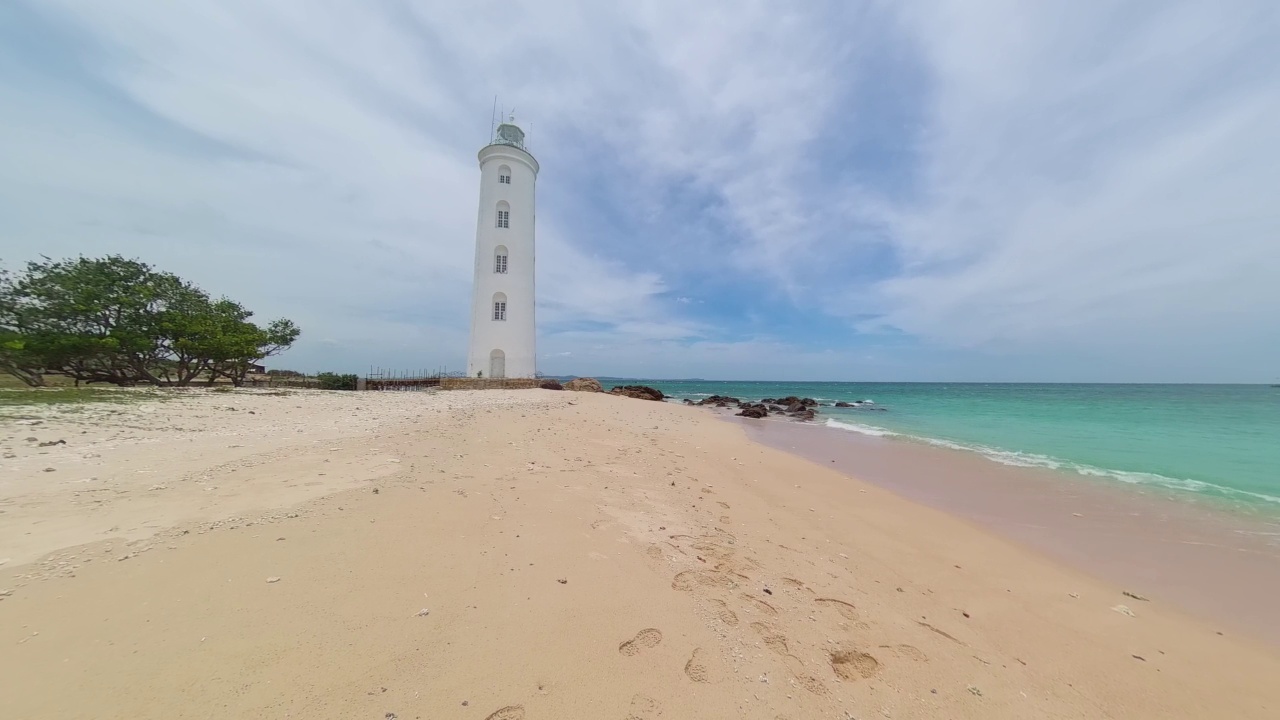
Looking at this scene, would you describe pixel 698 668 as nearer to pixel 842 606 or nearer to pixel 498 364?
pixel 842 606

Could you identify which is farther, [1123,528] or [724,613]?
[1123,528]

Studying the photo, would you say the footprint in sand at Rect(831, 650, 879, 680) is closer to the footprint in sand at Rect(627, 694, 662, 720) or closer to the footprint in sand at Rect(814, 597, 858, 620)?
the footprint in sand at Rect(814, 597, 858, 620)

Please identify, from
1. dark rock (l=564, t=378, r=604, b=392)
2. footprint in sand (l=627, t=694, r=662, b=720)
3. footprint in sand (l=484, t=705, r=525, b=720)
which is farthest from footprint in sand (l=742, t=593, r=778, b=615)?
dark rock (l=564, t=378, r=604, b=392)

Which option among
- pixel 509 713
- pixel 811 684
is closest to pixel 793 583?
pixel 811 684

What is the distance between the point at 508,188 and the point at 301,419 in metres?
20.3

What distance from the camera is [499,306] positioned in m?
26.3

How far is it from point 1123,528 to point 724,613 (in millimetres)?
7901

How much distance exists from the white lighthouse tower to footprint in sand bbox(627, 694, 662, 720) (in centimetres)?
2467

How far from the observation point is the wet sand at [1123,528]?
5020mm

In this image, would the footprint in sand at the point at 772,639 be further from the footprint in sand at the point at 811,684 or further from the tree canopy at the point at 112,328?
the tree canopy at the point at 112,328

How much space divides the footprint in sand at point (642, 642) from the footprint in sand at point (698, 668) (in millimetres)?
251

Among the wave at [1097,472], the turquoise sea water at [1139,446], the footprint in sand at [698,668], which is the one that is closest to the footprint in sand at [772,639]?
the footprint in sand at [698,668]

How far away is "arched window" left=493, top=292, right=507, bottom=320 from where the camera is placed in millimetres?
26156

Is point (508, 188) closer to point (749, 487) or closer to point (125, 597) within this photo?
point (749, 487)
